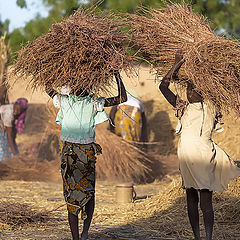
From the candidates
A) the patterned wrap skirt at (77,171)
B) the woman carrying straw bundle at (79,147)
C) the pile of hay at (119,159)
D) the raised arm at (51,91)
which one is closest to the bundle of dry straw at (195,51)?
the woman carrying straw bundle at (79,147)

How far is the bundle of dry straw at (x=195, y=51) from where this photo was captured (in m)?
3.38

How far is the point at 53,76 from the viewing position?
3.49 metres

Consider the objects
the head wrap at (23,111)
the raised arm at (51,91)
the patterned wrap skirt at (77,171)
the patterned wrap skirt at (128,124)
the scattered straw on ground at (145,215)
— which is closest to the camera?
the patterned wrap skirt at (77,171)

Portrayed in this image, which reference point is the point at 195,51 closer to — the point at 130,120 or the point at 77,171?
the point at 77,171

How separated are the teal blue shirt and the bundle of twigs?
4.4 inches

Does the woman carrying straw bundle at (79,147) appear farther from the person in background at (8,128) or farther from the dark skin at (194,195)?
the person in background at (8,128)

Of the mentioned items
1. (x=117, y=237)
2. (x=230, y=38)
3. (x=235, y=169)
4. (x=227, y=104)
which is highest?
(x=230, y=38)

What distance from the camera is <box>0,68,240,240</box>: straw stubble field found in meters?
4.20

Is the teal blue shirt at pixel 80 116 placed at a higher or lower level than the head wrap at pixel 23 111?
lower

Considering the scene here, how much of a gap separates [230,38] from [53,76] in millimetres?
1308

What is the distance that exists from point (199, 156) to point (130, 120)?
407cm

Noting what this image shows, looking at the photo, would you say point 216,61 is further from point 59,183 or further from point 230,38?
point 59,183

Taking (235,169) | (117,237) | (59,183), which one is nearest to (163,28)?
(235,169)

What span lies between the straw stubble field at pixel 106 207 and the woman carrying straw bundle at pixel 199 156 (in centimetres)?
37
